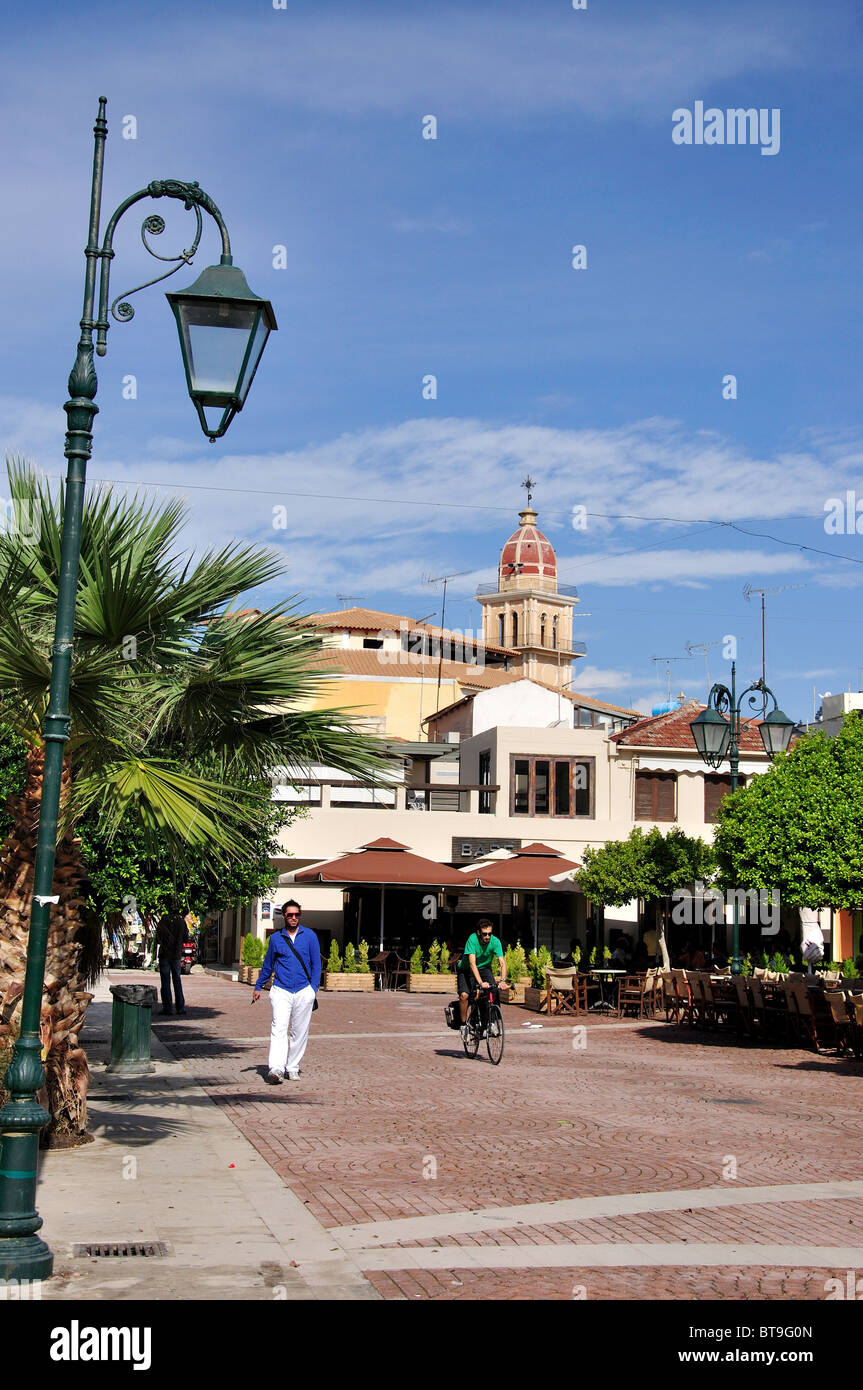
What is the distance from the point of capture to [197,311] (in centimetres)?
739

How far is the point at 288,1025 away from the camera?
1410cm

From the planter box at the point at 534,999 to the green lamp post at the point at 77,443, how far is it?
20412mm

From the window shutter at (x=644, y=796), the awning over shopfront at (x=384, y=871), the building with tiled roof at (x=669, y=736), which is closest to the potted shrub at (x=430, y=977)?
the awning over shopfront at (x=384, y=871)

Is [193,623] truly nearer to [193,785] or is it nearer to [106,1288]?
[193,785]

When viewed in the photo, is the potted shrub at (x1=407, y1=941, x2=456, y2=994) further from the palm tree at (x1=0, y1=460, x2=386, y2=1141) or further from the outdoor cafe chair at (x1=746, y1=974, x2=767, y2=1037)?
the palm tree at (x1=0, y1=460, x2=386, y2=1141)

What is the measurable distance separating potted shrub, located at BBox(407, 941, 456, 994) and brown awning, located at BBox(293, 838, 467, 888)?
1.99m

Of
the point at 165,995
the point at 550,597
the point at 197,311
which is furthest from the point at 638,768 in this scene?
the point at 550,597

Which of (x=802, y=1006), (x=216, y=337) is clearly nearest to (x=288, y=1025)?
(x=802, y=1006)

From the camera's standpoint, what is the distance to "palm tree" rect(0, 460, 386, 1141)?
858 centimetres

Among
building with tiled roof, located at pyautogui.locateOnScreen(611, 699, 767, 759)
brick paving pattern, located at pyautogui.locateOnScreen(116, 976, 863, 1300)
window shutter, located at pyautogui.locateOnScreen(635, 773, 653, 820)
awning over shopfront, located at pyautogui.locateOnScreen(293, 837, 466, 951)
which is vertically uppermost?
building with tiled roof, located at pyautogui.locateOnScreen(611, 699, 767, 759)

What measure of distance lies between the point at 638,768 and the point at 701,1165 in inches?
1284

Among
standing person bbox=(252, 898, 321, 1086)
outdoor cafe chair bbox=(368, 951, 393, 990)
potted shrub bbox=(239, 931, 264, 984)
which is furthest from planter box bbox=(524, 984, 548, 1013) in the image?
standing person bbox=(252, 898, 321, 1086)

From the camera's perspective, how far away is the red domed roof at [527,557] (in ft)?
396

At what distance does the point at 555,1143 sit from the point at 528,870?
21305 mm
